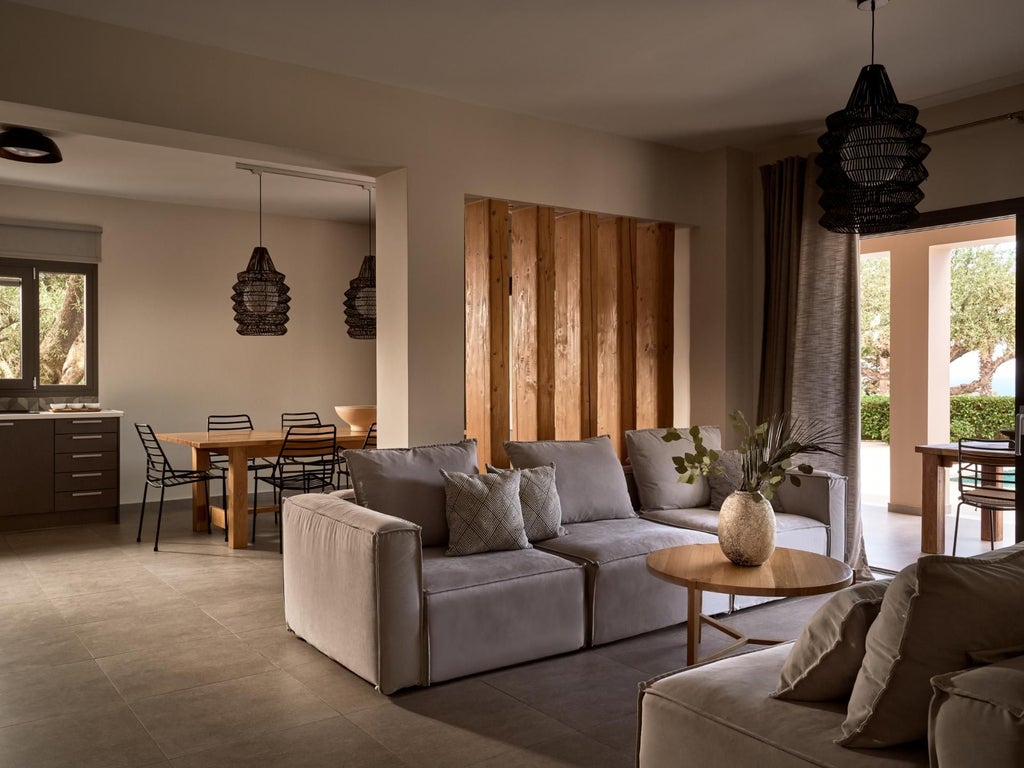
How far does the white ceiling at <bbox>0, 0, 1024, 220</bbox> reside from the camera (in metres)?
3.53

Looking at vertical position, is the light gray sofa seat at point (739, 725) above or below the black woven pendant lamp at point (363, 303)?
below

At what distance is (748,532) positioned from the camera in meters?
3.34

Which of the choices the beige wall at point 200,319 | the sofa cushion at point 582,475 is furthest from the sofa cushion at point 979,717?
the beige wall at point 200,319

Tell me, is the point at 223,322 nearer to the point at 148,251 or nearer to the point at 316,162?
the point at 148,251

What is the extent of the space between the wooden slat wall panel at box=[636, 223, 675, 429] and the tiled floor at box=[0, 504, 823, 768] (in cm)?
167

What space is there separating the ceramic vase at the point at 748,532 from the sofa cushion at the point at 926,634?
1.69m

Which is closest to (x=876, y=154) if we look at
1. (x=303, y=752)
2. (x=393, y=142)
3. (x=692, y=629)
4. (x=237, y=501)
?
(x=692, y=629)

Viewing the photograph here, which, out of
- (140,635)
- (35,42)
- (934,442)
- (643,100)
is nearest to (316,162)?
(35,42)

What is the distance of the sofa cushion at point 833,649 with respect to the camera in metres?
1.79

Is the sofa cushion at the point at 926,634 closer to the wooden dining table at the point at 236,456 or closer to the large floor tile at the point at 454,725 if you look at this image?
the large floor tile at the point at 454,725

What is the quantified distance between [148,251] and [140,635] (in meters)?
4.53

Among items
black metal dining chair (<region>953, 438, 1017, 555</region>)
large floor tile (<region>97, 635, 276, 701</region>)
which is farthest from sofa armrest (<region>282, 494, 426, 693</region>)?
black metal dining chair (<region>953, 438, 1017, 555</region>)

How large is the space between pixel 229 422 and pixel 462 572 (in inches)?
193

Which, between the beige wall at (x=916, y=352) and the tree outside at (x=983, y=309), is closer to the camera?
the beige wall at (x=916, y=352)
